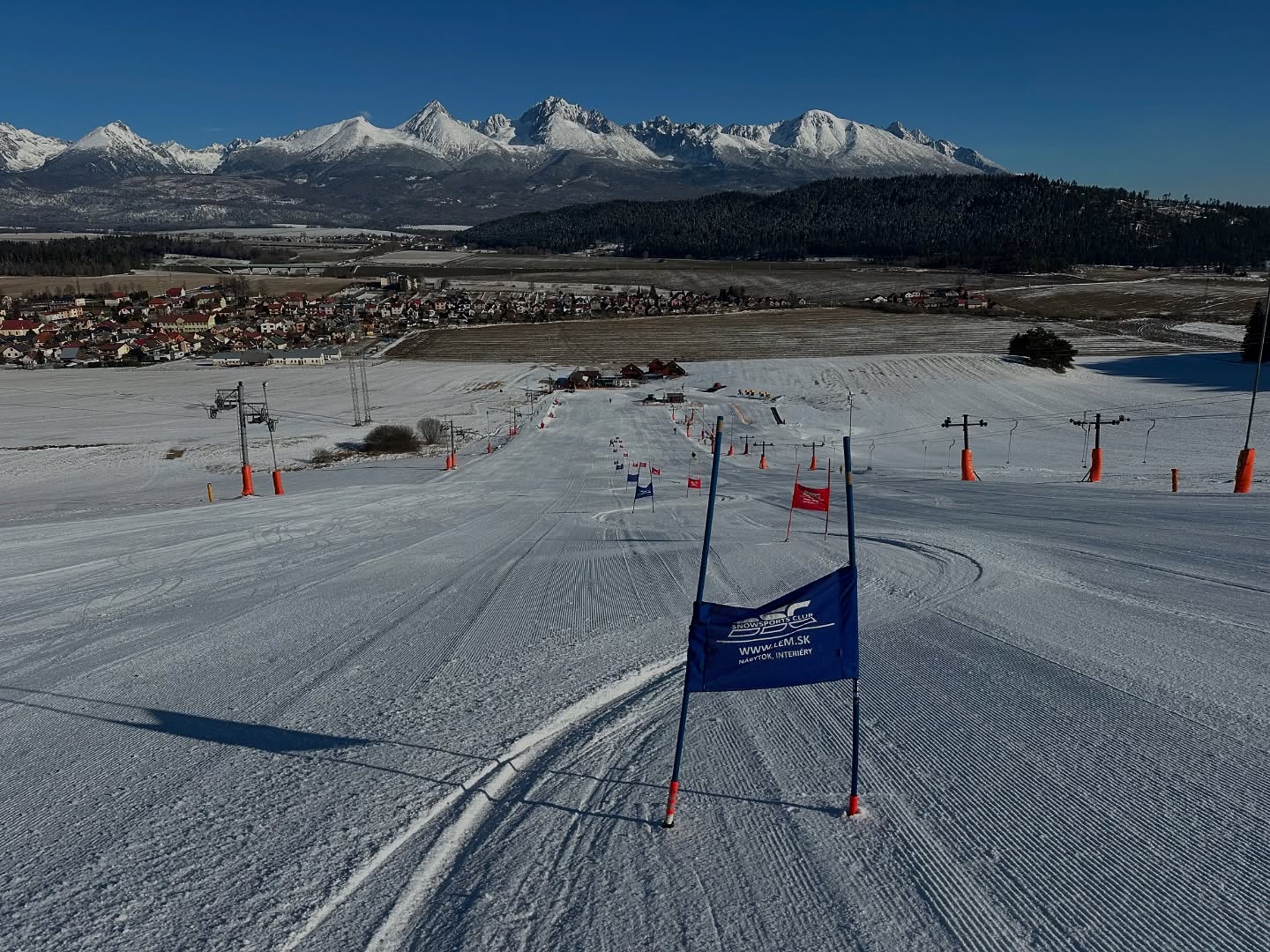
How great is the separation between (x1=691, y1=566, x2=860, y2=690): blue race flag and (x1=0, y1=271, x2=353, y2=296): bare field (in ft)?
540

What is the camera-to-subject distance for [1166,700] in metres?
6.75

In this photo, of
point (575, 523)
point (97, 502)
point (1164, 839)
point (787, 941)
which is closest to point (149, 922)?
point (787, 941)

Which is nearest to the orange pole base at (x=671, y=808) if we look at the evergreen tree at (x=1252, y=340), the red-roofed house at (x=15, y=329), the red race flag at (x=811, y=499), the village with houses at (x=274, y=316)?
the red race flag at (x=811, y=499)

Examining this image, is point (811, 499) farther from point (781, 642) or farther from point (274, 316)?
point (274, 316)

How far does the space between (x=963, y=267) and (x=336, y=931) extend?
201 meters

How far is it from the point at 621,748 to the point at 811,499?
10817mm

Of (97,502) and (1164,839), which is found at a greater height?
(1164,839)

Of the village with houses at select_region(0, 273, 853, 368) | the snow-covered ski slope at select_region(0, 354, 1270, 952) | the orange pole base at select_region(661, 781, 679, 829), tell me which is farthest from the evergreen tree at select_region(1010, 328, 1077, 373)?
the orange pole base at select_region(661, 781, 679, 829)

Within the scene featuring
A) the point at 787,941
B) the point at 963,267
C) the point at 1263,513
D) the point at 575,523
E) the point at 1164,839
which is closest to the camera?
the point at 787,941

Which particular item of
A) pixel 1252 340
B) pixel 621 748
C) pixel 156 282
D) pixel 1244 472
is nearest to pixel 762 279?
pixel 1252 340

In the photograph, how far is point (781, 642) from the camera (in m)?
4.97

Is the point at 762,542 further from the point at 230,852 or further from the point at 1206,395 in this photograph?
the point at 1206,395

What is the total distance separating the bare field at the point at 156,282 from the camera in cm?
15800

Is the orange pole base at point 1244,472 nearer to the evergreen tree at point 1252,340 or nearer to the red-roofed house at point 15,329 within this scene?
the evergreen tree at point 1252,340
